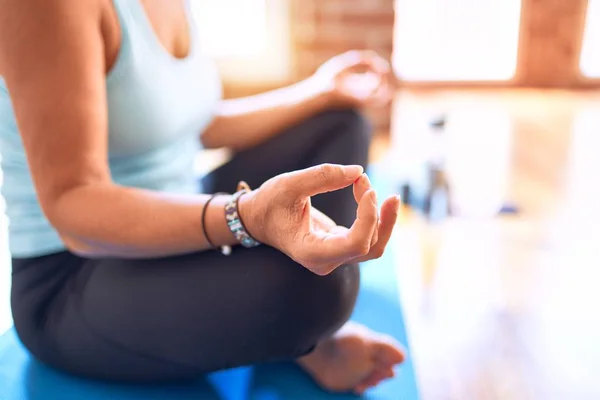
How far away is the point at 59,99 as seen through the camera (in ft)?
1.98

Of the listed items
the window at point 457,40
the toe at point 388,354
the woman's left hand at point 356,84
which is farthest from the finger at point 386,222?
the window at point 457,40

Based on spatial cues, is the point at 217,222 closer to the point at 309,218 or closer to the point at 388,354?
the point at 309,218

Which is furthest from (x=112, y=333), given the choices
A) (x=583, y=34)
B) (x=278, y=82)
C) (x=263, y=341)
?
(x=583, y=34)

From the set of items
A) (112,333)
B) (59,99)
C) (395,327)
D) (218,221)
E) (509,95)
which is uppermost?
(59,99)

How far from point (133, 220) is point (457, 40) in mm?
4599

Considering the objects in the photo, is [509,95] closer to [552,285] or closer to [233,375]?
[552,285]

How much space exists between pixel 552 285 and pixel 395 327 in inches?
23.5

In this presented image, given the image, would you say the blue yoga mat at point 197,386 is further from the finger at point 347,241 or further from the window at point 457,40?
the window at point 457,40

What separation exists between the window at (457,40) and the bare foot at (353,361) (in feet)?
13.1

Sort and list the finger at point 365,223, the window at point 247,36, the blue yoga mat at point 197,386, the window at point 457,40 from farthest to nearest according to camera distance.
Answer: the window at point 457,40, the window at point 247,36, the blue yoga mat at point 197,386, the finger at point 365,223

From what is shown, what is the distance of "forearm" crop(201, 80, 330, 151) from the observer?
3.61 ft

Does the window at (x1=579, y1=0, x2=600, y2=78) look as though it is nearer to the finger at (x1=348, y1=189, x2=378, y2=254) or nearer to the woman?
the woman

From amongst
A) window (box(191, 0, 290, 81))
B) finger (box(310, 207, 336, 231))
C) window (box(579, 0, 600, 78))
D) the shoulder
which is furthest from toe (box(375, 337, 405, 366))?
window (box(579, 0, 600, 78))

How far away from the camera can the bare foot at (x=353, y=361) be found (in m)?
0.84
